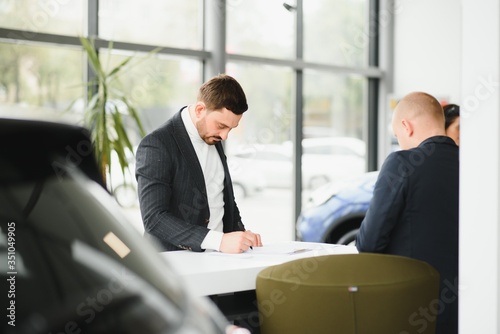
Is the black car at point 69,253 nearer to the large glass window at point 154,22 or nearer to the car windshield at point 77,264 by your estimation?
the car windshield at point 77,264

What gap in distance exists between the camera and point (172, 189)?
317cm

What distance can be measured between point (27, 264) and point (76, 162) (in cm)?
15

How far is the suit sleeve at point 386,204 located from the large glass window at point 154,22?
3600 mm

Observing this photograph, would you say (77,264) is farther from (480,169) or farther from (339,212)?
(339,212)

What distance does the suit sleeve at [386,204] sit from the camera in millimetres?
2816

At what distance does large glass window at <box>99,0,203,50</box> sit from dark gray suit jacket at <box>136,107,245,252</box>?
291 centimetres

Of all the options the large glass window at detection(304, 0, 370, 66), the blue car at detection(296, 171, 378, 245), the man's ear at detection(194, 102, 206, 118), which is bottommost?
the blue car at detection(296, 171, 378, 245)

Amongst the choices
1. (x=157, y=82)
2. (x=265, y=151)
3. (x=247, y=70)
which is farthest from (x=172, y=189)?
(x=265, y=151)

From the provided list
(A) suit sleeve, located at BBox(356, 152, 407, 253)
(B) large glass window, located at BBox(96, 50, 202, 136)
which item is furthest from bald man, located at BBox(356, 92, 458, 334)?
(B) large glass window, located at BBox(96, 50, 202, 136)

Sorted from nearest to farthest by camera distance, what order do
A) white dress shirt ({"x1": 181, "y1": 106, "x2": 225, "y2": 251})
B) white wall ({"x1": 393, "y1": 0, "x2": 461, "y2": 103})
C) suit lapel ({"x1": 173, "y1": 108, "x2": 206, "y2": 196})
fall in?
suit lapel ({"x1": 173, "y1": 108, "x2": 206, "y2": 196}) < white dress shirt ({"x1": 181, "y1": 106, "x2": 225, "y2": 251}) < white wall ({"x1": 393, "y1": 0, "x2": 461, "y2": 103})

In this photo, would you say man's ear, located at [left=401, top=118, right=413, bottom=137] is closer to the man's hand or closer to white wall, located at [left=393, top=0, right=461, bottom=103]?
the man's hand

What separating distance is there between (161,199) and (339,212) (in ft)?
11.9

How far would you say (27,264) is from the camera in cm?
75

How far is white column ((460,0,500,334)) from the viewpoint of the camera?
2.66 m
